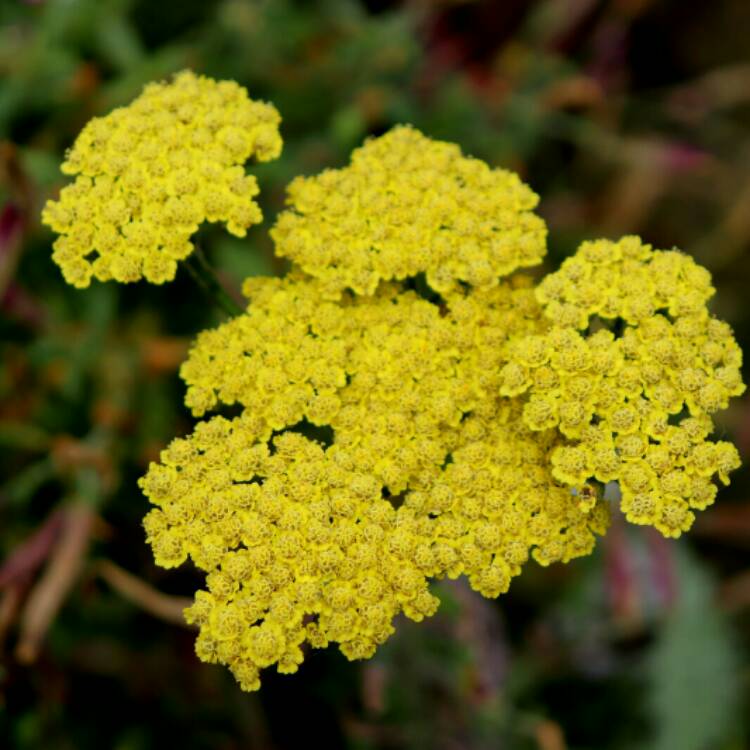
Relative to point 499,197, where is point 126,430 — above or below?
below

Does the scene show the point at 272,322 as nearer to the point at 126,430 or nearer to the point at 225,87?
the point at 225,87

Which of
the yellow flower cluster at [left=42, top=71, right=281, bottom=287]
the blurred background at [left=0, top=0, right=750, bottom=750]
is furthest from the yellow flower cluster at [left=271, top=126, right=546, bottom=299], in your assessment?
the blurred background at [left=0, top=0, right=750, bottom=750]

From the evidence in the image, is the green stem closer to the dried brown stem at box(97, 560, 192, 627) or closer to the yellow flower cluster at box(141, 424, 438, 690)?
the yellow flower cluster at box(141, 424, 438, 690)

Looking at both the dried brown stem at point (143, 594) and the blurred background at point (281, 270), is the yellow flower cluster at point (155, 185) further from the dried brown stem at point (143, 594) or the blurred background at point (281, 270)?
the dried brown stem at point (143, 594)

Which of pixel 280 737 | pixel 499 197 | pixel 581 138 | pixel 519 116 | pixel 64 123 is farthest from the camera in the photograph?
pixel 581 138

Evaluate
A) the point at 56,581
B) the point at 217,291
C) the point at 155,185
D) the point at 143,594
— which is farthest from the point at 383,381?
the point at 56,581

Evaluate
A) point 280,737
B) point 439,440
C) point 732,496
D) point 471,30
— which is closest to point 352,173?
point 439,440
